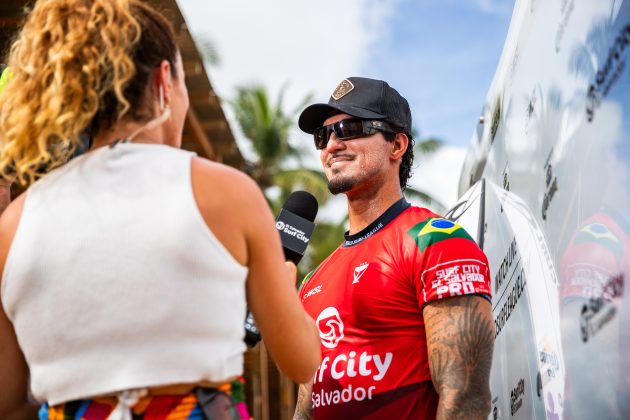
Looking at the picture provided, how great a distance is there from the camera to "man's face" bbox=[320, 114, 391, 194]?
3.19 m

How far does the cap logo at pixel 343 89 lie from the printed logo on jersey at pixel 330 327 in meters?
0.97

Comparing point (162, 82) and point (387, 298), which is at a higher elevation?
point (162, 82)

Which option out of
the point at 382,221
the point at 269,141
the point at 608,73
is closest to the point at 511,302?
the point at 382,221

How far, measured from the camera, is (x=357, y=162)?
10.5 ft

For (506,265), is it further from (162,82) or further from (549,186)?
(162,82)

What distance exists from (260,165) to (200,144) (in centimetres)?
973

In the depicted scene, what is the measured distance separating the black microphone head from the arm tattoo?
70 centimetres

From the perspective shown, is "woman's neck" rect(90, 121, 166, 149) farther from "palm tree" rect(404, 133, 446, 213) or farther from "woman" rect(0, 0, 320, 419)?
"palm tree" rect(404, 133, 446, 213)

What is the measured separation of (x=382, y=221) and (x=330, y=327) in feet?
1.67

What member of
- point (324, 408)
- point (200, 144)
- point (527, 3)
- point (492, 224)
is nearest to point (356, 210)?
point (492, 224)

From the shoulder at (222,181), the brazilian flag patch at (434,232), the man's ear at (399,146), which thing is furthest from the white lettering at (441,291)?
the shoulder at (222,181)

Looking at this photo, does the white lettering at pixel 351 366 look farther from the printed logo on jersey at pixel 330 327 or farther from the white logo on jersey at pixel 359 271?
the white logo on jersey at pixel 359 271

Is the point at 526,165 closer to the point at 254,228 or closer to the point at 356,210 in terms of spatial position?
the point at 356,210

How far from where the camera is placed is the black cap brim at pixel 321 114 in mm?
3213
